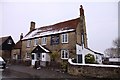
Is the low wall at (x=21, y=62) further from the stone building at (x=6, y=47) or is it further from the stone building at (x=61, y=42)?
the stone building at (x=6, y=47)

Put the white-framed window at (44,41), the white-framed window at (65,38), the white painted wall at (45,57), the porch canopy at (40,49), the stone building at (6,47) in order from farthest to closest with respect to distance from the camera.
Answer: the stone building at (6,47), the white-framed window at (44,41), the porch canopy at (40,49), the white painted wall at (45,57), the white-framed window at (65,38)

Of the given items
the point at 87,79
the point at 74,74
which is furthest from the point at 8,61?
the point at 87,79

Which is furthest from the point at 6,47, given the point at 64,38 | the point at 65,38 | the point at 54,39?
A: the point at 65,38

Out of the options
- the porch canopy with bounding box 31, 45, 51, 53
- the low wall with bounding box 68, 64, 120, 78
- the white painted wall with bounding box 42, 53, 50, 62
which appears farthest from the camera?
the porch canopy with bounding box 31, 45, 51, 53

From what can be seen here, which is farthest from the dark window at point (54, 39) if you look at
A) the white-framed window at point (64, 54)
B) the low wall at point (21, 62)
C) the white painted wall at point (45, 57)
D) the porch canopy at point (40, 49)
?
the low wall at point (21, 62)

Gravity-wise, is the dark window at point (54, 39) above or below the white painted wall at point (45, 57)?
above

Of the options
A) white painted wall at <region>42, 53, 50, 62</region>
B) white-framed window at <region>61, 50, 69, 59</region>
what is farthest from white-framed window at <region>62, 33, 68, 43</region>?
white painted wall at <region>42, 53, 50, 62</region>

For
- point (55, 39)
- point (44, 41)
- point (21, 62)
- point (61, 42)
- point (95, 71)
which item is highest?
point (55, 39)

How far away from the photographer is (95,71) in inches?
677

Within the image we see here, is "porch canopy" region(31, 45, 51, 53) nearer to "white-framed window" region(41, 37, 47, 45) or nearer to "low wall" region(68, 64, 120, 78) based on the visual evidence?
"white-framed window" region(41, 37, 47, 45)

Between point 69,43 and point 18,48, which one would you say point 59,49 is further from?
point 18,48

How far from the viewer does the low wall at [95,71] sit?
15797mm

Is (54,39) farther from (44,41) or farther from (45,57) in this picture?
(45,57)

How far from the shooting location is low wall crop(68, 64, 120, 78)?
1580 centimetres
